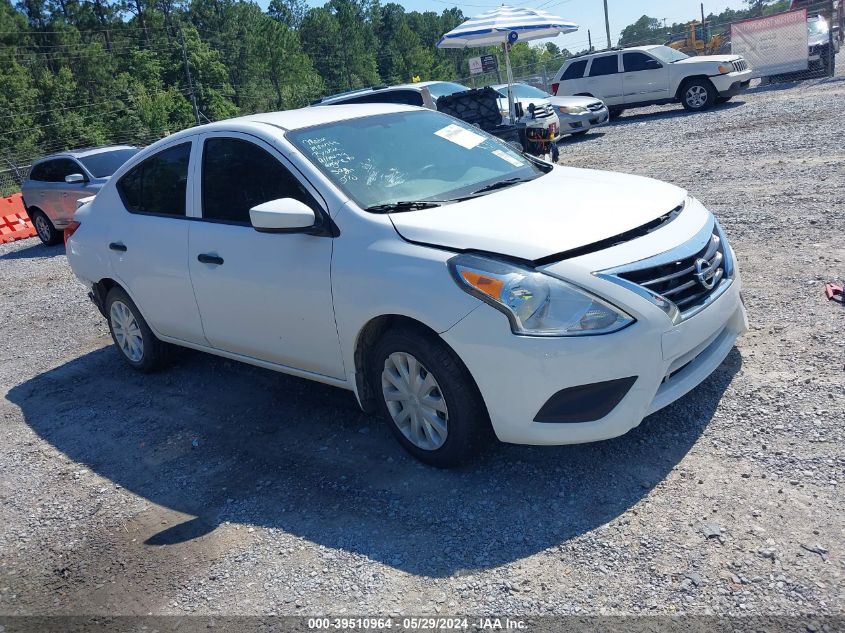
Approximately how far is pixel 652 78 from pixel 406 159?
654 inches

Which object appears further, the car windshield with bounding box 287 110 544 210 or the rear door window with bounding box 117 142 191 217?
the rear door window with bounding box 117 142 191 217

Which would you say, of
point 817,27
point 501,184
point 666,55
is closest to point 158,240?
point 501,184

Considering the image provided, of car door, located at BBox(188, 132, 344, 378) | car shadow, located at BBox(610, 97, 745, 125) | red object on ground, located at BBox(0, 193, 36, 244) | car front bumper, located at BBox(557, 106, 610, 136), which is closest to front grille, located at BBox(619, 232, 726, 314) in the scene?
car door, located at BBox(188, 132, 344, 378)

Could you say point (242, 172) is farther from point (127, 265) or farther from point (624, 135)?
point (624, 135)

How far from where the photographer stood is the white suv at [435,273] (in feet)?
11.0

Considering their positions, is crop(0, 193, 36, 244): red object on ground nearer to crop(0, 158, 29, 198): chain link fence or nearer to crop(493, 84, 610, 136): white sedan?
crop(493, 84, 610, 136): white sedan

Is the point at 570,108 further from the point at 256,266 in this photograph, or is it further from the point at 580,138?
the point at 256,266

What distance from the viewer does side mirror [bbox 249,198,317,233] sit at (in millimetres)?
3953

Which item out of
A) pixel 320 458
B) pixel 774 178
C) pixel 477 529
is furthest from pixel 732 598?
pixel 774 178

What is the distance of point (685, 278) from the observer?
3611mm

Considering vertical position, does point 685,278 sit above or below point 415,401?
above

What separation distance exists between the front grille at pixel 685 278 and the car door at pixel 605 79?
17108 mm

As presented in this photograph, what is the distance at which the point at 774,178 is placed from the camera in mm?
8961

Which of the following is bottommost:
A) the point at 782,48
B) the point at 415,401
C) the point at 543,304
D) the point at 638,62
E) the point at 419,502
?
the point at 419,502
